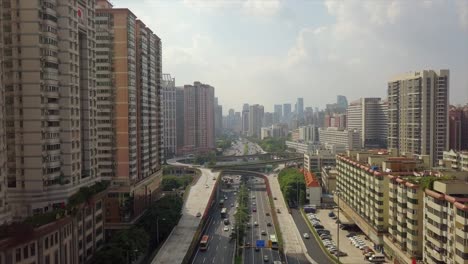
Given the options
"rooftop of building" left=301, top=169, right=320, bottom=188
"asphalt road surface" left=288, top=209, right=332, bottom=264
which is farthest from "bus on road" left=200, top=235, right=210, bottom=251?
"rooftop of building" left=301, top=169, right=320, bottom=188

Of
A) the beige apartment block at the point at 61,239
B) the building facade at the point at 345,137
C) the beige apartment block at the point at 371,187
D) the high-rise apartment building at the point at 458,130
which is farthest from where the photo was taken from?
the building facade at the point at 345,137

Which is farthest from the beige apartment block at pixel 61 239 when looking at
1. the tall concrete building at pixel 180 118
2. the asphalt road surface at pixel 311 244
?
the tall concrete building at pixel 180 118

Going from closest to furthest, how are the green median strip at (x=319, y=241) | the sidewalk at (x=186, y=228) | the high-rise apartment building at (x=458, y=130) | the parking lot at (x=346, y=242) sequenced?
the sidewalk at (x=186, y=228)
the green median strip at (x=319, y=241)
the parking lot at (x=346, y=242)
the high-rise apartment building at (x=458, y=130)

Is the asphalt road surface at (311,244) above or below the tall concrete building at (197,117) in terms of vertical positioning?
below

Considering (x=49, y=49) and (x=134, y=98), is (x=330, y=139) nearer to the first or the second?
(x=134, y=98)

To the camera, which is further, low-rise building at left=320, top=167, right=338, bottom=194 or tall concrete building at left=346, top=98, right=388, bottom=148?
tall concrete building at left=346, top=98, right=388, bottom=148

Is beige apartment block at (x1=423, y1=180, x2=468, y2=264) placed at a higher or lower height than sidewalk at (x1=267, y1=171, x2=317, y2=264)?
higher

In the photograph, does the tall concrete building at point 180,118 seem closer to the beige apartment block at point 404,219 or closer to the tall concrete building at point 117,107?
the tall concrete building at point 117,107

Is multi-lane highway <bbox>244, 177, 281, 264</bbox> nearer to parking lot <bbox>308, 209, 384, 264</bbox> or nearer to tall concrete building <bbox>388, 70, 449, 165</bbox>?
parking lot <bbox>308, 209, 384, 264</bbox>
